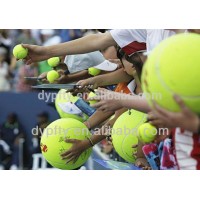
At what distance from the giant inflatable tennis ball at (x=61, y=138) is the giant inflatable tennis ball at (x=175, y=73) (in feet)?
7.32

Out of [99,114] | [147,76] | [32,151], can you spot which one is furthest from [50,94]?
[147,76]

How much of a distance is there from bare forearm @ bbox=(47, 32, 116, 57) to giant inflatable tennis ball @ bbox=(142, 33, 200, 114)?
78.9 inches

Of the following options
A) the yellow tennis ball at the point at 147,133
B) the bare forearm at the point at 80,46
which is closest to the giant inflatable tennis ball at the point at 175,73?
the yellow tennis ball at the point at 147,133

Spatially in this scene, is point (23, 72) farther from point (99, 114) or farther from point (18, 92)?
point (99, 114)

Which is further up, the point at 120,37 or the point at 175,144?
the point at 120,37

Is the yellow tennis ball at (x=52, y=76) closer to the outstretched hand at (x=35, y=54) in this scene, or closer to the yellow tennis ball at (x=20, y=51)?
the outstretched hand at (x=35, y=54)

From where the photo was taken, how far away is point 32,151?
11.9 meters

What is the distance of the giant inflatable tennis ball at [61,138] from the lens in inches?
247

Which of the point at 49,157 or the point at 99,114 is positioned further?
the point at 99,114

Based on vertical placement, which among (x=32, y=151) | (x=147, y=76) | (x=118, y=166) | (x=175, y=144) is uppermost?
(x=147, y=76)

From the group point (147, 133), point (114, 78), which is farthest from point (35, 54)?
point (147, 133)

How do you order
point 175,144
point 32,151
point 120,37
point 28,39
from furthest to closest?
point 28,39 → point 32,151 → point 120,37 → point 175,144

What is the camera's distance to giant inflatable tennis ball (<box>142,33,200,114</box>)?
4008 millimetres

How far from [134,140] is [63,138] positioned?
2.20 ft
